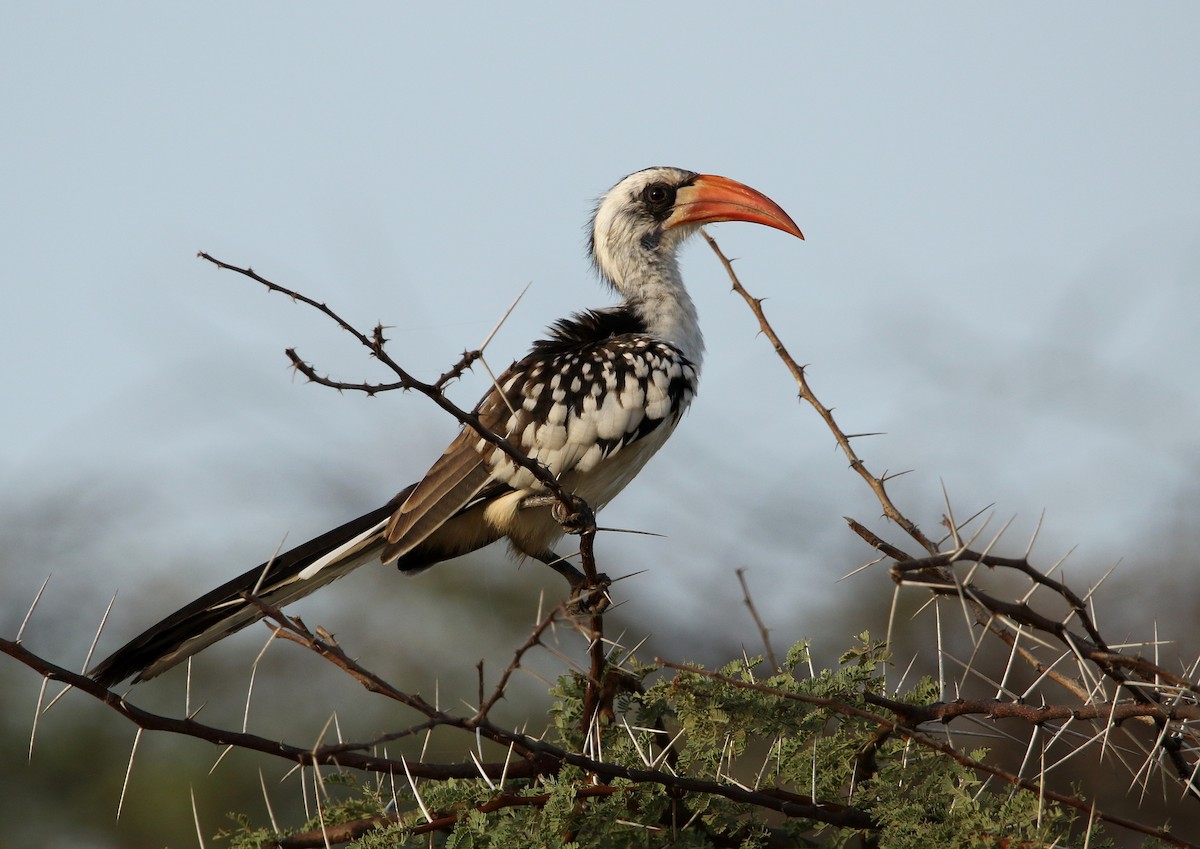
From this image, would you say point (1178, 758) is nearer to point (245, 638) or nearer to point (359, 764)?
point (359, 764)

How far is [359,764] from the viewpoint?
2.51m

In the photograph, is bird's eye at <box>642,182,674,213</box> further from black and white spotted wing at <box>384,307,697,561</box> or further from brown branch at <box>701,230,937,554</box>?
brown branch at <box>701,230,937,554</box>

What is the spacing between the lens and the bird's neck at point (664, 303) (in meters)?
5.06

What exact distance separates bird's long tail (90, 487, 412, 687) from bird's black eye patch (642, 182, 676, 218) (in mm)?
2054

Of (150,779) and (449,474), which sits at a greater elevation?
(449,474)

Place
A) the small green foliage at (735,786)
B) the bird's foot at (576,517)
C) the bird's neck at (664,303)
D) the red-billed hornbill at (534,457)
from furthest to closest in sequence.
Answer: the bird's neck at (664,303)
the red-billed hornbill at (534,457)
the bird's foot at (576,517)
the small green foliage at (735,786)

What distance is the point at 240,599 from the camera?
332 centimetres

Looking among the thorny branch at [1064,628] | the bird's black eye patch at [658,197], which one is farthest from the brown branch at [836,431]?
the bird's black eye patch at [658,197]

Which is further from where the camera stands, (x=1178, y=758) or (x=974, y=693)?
(x=974, y=693)

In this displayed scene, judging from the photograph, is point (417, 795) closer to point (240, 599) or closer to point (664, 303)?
point (240, 599)

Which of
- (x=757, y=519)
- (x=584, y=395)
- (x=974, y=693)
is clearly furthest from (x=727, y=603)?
(x=584, y=395)

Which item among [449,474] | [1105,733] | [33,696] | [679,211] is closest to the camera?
[1105,733]

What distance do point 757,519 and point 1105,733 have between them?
664cm

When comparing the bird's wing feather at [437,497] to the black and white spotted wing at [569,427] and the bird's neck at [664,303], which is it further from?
the bird's neck at [664,303]
